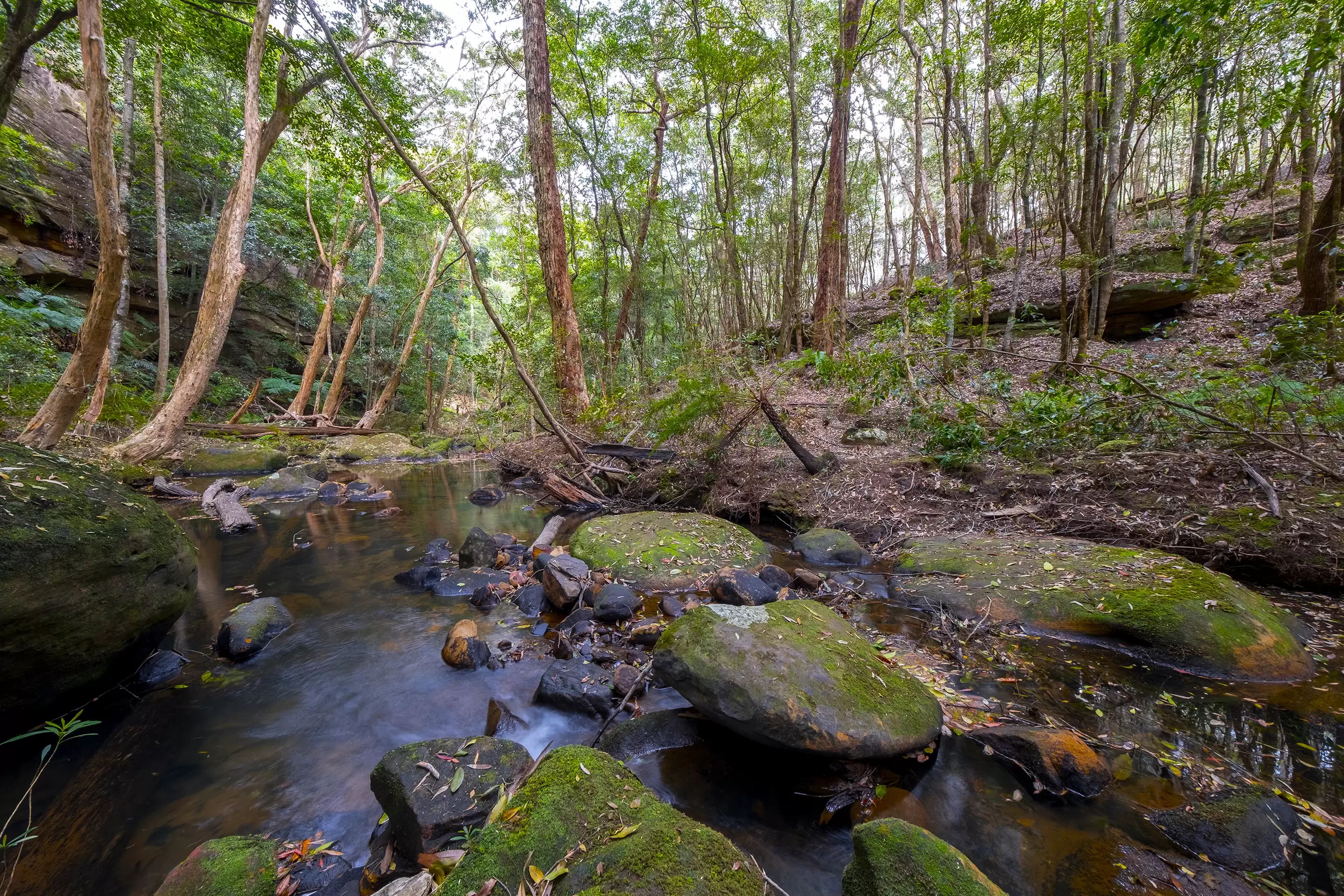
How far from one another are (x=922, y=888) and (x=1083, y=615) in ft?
11.0

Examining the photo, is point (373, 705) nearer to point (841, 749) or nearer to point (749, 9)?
point (841, 749)

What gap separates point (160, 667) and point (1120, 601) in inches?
284

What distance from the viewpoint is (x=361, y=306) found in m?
17.8

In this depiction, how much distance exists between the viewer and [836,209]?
456 inches

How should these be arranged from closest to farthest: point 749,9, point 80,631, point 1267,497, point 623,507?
point 80,631, point 1267,497, point 623,507, point 749,9

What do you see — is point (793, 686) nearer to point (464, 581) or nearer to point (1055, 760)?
point (1055, 760)

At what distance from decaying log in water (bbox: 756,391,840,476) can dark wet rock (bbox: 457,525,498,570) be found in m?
4.00

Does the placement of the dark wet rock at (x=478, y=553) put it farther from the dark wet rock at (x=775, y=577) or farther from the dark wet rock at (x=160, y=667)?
the dark wet rock at (x=775, y=577)

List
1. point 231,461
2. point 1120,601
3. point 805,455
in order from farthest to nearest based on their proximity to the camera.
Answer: point 231,461
point 805,455
point 1120,601

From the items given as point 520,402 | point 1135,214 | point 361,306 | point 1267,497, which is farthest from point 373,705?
point 1135,214

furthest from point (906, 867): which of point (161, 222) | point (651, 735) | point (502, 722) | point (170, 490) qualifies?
point (161, 222)

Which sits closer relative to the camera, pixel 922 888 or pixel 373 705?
pixel 922 888

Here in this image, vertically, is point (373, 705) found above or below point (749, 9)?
below

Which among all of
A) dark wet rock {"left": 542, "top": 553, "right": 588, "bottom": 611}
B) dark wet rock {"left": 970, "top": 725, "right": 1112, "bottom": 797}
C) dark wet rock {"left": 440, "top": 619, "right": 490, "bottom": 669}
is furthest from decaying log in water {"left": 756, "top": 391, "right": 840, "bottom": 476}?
dark wet rock {"left": 970, "top": 725, "right": 1112, "bottom": 797}
